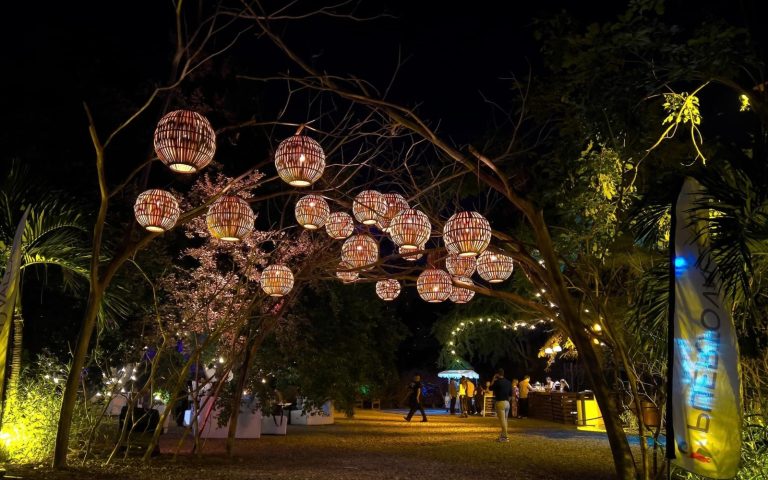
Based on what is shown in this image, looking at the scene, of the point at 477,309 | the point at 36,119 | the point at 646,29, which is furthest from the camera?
the point at 477,309

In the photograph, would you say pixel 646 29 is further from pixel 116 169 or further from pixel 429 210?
pixel 116 169

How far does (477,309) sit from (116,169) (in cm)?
1369

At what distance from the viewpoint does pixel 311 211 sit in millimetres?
8742

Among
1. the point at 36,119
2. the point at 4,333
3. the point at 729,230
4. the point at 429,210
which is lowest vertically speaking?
the point at 4,333

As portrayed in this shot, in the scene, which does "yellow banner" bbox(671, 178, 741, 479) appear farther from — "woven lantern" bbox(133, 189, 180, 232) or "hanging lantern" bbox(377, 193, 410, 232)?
"woven lantern" bbox(133, 189, 180, 232)

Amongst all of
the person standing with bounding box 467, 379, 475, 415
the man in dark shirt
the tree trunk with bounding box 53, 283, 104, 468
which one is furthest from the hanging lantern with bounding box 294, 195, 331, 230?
the person standing with bounding box 467, 379, 475, 415

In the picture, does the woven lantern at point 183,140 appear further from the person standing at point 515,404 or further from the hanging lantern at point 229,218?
the person standing at point 515,404

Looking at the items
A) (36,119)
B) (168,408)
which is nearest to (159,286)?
(168,408)

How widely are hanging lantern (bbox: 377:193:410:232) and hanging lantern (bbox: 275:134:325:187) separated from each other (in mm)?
1566

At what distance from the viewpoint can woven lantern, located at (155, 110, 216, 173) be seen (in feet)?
21.9

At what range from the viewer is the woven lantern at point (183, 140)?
21.9 ft

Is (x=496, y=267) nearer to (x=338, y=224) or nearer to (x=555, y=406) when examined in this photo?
(x=338, y=224)

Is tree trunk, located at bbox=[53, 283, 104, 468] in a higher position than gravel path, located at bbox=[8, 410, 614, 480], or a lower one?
higher

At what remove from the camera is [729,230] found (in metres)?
5.08
